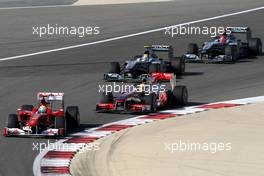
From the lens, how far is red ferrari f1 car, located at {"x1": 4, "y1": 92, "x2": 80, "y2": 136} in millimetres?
29734

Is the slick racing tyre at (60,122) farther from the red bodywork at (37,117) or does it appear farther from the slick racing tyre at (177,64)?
the slick racing tyre at (177,64)

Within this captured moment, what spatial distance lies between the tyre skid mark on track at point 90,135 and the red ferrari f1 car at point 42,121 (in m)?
0.55

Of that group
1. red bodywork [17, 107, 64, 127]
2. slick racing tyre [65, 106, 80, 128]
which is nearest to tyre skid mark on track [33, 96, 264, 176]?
slick racing tyre [65, 106, 80, 128]

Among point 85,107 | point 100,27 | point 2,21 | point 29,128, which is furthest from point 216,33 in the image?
point 29,128

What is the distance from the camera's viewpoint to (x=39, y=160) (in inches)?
1058

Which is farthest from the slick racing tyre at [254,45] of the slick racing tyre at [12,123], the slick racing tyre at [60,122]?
the slick racing tyre at [12,123]

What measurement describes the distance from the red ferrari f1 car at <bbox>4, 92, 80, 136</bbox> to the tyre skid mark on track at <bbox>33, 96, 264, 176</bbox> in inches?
21.7

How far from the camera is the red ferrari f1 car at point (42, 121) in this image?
29.7 meters

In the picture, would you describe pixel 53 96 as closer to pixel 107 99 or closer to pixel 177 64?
pixel 107 99

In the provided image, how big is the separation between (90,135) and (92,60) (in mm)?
16619

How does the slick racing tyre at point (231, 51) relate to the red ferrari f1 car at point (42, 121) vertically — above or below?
above

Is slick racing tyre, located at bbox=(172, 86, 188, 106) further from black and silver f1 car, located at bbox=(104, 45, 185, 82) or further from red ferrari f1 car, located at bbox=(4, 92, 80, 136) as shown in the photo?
red ferrari f1 car, located at bbox=(4, 92, 80, 136)

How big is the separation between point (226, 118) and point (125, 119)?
3257 mm

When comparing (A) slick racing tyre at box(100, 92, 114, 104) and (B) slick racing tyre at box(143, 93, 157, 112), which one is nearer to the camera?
(B) slick racing tyre at box(143, 93, 157, 112)
